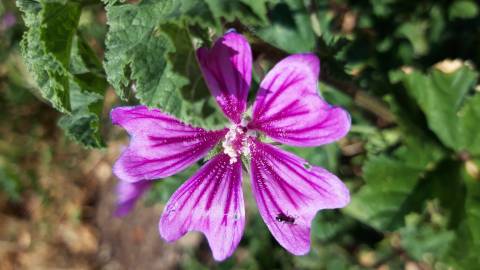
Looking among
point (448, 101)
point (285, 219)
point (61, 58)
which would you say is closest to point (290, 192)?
point (285, 219)

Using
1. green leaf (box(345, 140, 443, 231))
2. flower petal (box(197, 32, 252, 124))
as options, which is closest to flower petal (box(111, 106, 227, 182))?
flower petal (box(197, 32, 252, 124))

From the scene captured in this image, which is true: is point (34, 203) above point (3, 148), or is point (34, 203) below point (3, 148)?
below

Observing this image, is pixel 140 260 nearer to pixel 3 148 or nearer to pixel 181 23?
pixel 3 148

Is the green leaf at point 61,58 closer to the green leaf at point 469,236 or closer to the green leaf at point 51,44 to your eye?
the green leaf at point 51,44

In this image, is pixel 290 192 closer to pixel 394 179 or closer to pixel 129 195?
pixel 394 179

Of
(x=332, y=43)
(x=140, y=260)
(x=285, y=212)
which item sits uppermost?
(x=332, y=43)

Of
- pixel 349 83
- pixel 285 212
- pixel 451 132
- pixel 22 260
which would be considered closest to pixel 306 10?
pixel 349 83

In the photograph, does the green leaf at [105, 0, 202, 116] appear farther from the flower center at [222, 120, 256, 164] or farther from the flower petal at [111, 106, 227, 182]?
the flower center at [222, 120, 256, 164]
